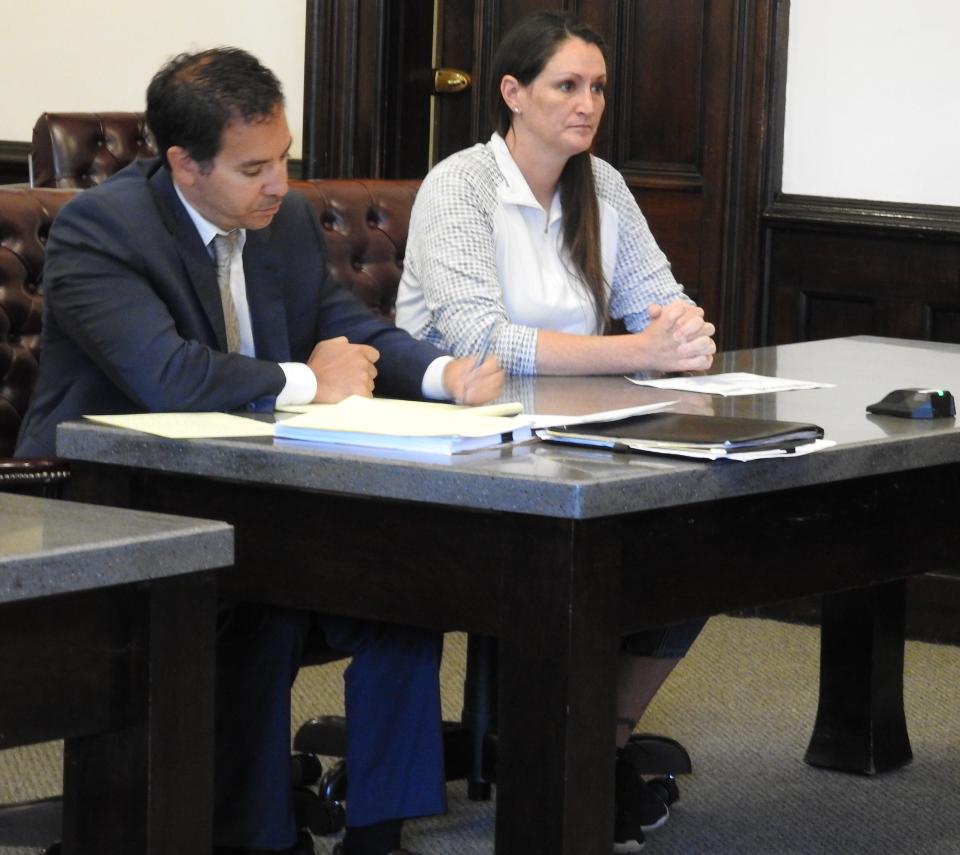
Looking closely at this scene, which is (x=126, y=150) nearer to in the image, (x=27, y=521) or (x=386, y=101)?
(x=386, y=101)

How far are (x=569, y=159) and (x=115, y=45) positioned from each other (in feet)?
9.05

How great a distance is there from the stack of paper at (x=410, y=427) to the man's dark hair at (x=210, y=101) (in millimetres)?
548

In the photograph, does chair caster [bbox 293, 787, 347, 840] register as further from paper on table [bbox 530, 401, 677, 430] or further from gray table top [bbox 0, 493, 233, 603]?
gray table top [bbox 0, 493, 233, 603]

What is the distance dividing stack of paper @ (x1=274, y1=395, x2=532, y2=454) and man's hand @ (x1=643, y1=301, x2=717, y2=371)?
24.6 inches

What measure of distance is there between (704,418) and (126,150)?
3156 millimetres

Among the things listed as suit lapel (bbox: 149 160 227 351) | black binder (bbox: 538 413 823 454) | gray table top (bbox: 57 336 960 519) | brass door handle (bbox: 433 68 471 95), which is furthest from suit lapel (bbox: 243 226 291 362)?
brass door handle (bbox: 433 68 471 95)

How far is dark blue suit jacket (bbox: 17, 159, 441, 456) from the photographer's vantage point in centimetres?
260

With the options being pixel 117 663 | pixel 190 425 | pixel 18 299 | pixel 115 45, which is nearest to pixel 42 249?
pixel 18 299

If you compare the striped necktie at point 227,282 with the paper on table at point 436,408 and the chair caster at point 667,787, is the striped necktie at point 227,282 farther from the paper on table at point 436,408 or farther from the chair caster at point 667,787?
the chair caster at point 667,787

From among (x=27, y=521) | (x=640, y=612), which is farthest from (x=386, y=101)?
(x=27, y=521)

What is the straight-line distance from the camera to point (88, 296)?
2.66 metres

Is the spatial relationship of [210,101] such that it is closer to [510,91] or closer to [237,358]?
[237,358]

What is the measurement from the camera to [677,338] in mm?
3066

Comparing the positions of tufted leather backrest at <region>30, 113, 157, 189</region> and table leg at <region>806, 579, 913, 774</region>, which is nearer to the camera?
table leg at <region>806, 579, 913, 774</region>
